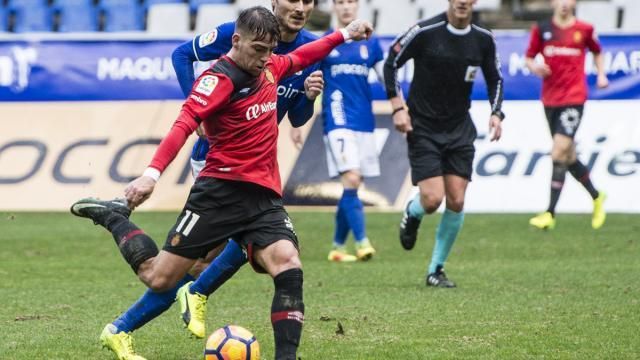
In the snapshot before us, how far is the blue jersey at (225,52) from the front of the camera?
25.1 feet

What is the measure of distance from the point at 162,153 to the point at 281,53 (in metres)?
1.82

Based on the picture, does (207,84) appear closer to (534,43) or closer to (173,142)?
(173,142)

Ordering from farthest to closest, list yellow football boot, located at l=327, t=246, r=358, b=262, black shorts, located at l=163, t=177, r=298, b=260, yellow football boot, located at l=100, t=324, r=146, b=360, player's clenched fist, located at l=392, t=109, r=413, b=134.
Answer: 1. yellow football boot, located at l=327, t=246, r=358, b=262
2. player's clenched fist, located at l=392, t=109, r=413, b=134
3. yellow football boot, located at l=100, t=324, r=146, b=360
4. black shorts, located at l=163, t=177, r=298, b=260

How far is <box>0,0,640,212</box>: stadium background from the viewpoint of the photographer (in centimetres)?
1488

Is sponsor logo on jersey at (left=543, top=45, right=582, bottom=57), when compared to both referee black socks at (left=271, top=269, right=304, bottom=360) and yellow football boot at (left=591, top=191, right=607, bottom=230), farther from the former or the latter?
referee black socks at (left=271, top=269, right=304, bottom=360)

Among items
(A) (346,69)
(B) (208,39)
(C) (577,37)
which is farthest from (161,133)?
(B) (208,39)

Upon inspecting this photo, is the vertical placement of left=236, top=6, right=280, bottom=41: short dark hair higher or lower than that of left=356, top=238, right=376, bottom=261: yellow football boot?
higher

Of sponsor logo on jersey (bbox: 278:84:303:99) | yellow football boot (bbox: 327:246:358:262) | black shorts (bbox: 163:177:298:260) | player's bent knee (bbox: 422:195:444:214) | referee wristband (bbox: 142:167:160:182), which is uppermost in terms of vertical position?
referee wristband (bbox: 142:167:160:182)

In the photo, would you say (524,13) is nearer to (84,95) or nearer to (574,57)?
(574,57)

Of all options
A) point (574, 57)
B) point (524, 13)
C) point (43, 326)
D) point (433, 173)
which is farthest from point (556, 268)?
point (524, 13)

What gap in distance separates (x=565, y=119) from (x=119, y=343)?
8.14m

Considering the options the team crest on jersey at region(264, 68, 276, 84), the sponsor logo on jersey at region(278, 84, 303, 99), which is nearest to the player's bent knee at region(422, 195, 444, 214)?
the sponsor logo on jersey at region(278, 84, 303, 99)

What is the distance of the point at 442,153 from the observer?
9.75 m

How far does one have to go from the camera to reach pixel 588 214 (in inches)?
589
